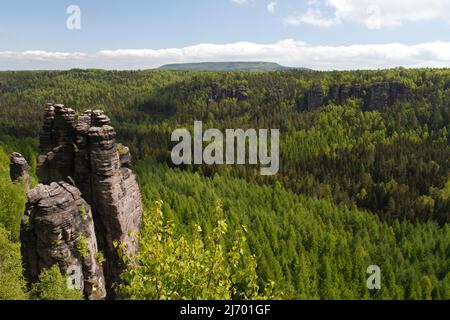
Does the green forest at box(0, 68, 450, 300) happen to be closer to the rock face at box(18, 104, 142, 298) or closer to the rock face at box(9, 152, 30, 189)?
the rock face at box(9, 152, 30, 189)

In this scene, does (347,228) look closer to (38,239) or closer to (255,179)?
(255,179)

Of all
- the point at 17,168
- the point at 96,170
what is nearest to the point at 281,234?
the point at 17,168

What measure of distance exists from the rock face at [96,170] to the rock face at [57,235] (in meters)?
5.86

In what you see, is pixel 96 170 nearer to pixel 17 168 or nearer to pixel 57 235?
pixel 57 235

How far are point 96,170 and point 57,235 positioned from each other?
1222 cm

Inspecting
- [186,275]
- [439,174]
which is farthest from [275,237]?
[439,174]

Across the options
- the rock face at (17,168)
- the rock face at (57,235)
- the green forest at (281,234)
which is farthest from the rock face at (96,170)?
the rock face at (17,168)

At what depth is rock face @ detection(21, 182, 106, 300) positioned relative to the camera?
35.6m

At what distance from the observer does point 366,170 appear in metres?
194

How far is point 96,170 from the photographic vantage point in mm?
46469

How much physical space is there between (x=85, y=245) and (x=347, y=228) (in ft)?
354

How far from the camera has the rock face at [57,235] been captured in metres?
35.6
